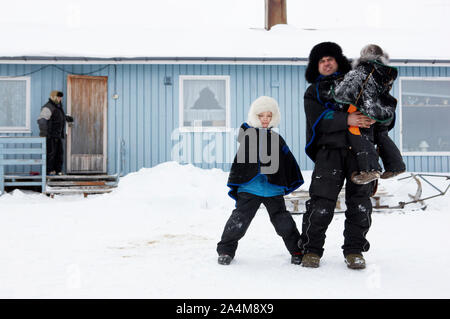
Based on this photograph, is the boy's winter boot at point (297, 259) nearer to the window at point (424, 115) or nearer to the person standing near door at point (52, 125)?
the person standing near door at point (52, 125)

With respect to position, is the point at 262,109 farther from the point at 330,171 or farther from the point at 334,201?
the point at 334,201

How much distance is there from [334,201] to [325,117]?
0.67m

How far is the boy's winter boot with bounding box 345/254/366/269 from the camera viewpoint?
9.82ft

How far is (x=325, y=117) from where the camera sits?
10.1 feet

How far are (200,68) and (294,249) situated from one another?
7.25m

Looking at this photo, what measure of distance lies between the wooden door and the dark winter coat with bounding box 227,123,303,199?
22.9ft

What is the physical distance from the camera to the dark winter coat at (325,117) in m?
3.03

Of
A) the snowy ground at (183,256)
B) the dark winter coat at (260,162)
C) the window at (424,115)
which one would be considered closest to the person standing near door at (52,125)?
the snowy ground at (183,256)

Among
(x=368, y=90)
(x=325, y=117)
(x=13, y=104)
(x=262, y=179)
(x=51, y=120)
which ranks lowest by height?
(x=262, y=179)

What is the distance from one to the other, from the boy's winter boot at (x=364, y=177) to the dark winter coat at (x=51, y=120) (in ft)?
25.3

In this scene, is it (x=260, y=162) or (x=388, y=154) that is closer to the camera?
(x=388, y=154)

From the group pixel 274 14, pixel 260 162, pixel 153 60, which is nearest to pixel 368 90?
pixel 260 162

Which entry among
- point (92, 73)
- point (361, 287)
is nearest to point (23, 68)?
point (92, 73)

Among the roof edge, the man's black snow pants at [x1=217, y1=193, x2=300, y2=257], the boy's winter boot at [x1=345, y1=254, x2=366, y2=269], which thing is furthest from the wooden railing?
the boy's winter boot at [x1=345, y1=254, x2=366, y2=269]
